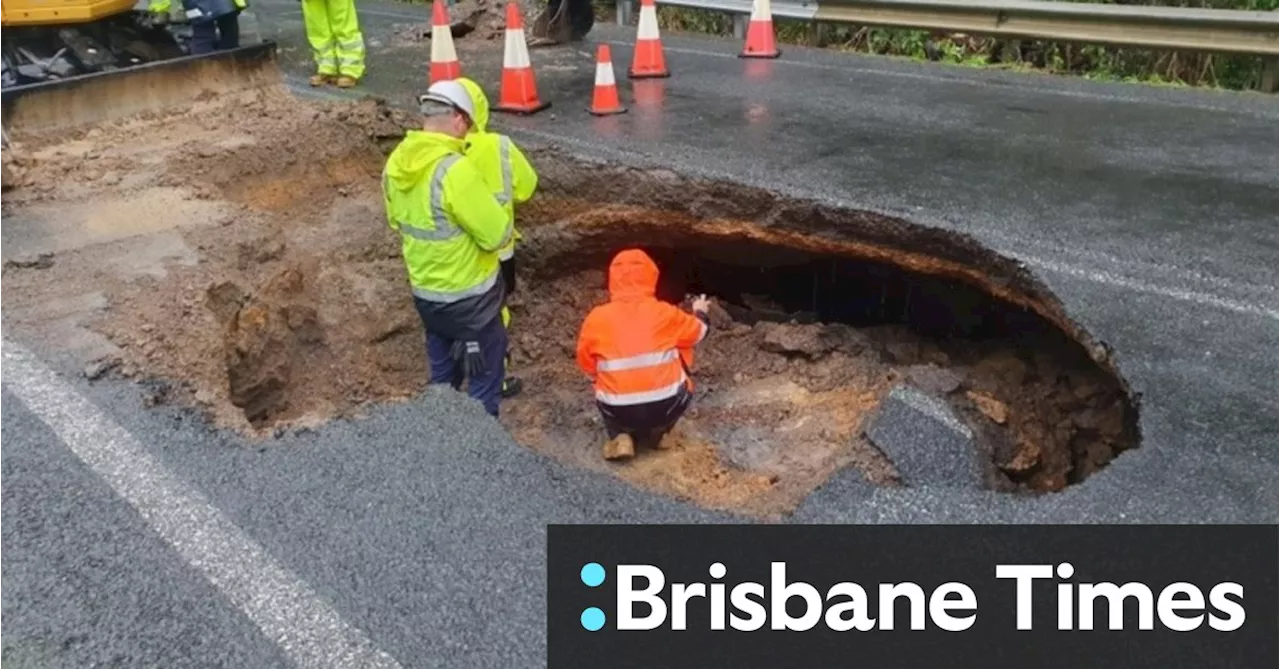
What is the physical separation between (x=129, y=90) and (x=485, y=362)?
4632 mm

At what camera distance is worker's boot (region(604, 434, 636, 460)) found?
571cm

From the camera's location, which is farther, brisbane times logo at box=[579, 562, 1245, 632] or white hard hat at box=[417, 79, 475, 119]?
white hard hat at box=[417, 79, 475, 119]

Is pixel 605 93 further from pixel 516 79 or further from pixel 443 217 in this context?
pixel 443 217

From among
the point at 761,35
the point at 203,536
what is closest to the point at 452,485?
the point at 203,536

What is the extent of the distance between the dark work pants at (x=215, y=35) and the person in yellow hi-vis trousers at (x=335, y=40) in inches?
27.5

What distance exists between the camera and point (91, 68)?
352 inches

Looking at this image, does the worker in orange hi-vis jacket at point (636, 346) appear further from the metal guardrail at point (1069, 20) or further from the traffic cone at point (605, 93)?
the metal guardrail at point (1069, 20)

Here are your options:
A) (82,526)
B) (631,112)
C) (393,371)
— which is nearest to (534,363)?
(393,371)

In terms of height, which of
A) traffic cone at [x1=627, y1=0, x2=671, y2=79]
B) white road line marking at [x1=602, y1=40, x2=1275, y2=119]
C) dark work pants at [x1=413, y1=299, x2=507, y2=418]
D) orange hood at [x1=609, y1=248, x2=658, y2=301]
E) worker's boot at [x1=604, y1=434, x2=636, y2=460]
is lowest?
worker's boot at [x1=604, y1=434, x2=636, y2=460]

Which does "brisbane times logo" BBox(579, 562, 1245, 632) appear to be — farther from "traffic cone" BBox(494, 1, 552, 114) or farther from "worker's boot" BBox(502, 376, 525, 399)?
"traffic cone" BBox(494, 1, 552, 114)

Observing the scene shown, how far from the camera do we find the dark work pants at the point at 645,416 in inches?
217

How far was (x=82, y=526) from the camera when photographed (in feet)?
11.9

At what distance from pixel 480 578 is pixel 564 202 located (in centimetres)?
410

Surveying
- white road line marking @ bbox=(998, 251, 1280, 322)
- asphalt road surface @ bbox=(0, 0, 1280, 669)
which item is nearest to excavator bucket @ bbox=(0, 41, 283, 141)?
asphalt road surface @ bbox=(0, 0, 1280, 669)
